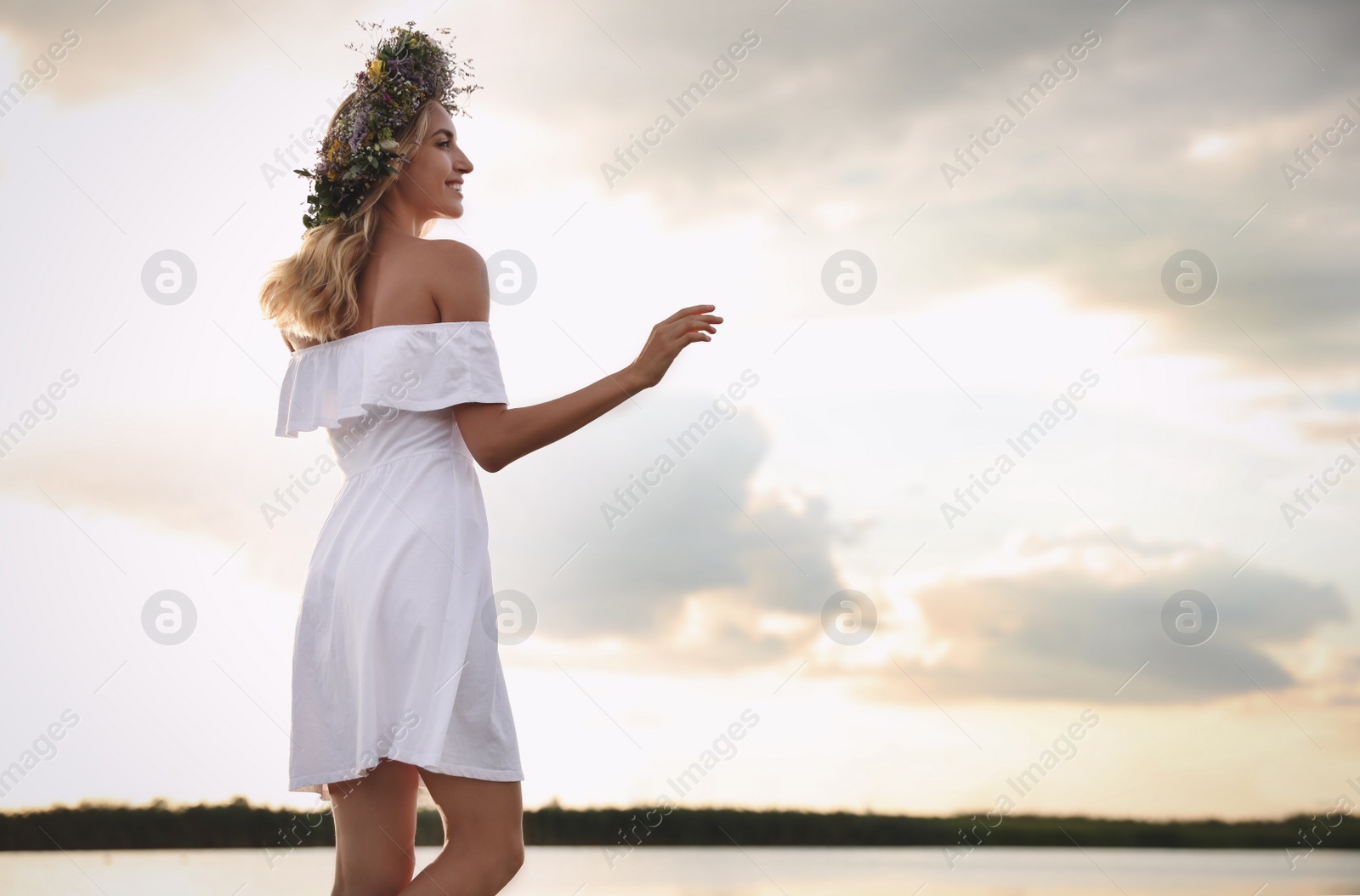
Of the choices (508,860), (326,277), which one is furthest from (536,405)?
(508,860)

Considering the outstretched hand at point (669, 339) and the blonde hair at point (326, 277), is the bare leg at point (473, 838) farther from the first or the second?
the blonde hair at point (326, 277)

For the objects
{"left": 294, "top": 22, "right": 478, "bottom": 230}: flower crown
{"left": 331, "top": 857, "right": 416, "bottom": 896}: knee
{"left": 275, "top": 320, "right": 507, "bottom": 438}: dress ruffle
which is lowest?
{"left": 331, "top": 857, "right": 416, "bottom": 896}: knee

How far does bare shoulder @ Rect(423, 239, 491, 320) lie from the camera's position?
173cm

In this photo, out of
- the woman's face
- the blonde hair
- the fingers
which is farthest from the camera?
the woman's face

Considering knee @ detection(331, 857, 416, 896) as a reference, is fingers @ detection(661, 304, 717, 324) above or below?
above

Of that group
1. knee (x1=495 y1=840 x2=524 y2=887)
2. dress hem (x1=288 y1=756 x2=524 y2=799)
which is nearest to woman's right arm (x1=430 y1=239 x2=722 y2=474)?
dress hem (x1=288 y1=756 x2=524 y2=799)

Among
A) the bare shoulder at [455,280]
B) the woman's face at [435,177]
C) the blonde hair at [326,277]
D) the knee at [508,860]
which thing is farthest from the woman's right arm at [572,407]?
the knee at [508,860]

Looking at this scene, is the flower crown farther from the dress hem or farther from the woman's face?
the dress hem

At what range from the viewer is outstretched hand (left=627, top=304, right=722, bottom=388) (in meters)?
1.65

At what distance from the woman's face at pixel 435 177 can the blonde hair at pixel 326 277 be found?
0.07ft

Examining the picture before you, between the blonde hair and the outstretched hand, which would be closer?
the outstretched hand

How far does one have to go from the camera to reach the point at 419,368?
5.55ft

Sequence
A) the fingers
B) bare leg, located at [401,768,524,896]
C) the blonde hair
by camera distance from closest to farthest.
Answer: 1. bare leg, located at [401,768,524,896]
2. the fingers
3. the blonde hair

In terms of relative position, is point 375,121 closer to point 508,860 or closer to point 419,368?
point 419,368
